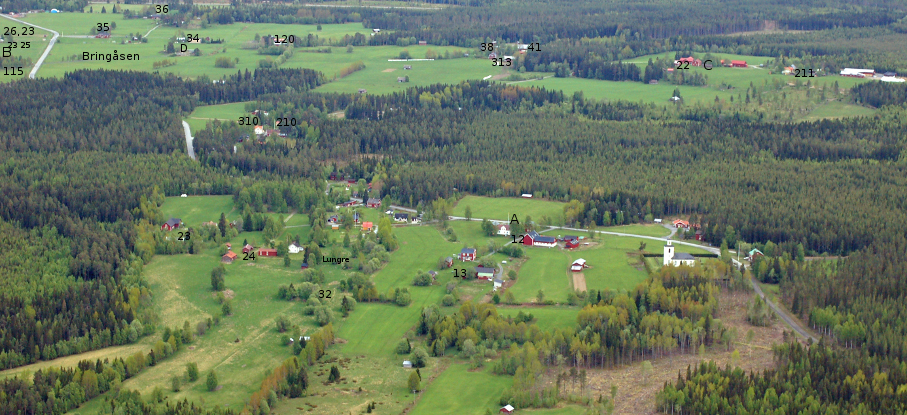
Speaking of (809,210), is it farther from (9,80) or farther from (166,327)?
(9,80)

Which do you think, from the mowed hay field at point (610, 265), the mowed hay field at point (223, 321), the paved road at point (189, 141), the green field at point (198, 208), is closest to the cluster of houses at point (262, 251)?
the mowed hay field at point (223, 321)

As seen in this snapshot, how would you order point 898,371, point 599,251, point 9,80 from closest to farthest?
point 898,371, point 599,251, point 9,80

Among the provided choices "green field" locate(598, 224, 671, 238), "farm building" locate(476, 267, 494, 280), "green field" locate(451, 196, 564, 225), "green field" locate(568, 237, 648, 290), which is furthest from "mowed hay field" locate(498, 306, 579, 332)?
"green field" locate(451, 196, 564, 225)

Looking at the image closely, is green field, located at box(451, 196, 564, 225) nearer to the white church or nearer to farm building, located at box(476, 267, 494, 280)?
the white church

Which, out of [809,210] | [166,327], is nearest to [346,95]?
[809,210]


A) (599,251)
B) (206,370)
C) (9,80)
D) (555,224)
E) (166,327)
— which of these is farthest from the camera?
(9,80)
